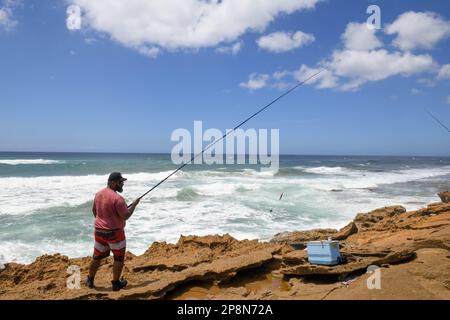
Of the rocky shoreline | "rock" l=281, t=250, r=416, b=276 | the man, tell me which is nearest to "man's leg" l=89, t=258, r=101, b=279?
the man

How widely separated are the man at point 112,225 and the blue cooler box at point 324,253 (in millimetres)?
2344

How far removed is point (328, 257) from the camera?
4.57m

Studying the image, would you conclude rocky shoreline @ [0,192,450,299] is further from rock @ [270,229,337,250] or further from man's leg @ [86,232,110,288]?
rock @ [270,229,337,250]

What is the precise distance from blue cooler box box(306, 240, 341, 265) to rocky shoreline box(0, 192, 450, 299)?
122mm

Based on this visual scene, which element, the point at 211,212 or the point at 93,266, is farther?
the point at 211,212

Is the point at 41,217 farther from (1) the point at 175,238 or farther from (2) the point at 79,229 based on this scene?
(1) the point at 175,238

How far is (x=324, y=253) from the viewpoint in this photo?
182 inches

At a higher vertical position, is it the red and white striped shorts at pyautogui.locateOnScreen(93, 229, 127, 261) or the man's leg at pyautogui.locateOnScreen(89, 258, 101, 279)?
the red and white striped shorts at pyautogui.locateOnScreen(93, 229, 127, 261)

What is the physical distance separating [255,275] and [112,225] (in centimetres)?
196

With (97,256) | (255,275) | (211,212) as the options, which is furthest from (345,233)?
(211,212)

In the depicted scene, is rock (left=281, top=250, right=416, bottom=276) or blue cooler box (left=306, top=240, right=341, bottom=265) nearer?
rock (left=281, top=250, right=416, bottom=276)

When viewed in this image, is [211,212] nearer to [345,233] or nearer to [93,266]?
[345,233]

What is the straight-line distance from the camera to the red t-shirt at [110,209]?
4.43 metres

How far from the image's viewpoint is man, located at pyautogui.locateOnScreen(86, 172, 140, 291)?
4.43 m
